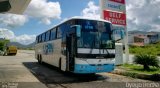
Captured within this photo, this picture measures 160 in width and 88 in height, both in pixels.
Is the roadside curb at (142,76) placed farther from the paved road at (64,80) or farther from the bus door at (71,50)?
the bus door at (71,50)

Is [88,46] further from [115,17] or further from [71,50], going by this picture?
[115,17]

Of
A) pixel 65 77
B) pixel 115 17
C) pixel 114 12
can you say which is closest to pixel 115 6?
pixel 114 12

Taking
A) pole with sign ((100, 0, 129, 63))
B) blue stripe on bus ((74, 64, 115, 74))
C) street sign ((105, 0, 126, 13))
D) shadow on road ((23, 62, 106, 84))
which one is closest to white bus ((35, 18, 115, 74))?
blue stripe on bus ((74, 64, 115, 74))

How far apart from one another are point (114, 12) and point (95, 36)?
8.81 meters

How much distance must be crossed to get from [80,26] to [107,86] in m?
3.22

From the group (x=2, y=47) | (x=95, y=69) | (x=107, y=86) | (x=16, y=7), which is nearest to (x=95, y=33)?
(x=95, y=69)

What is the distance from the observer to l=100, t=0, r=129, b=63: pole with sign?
2044cm

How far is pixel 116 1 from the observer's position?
71.4 feet

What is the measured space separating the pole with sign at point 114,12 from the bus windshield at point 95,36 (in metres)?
7.10

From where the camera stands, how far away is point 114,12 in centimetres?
2122

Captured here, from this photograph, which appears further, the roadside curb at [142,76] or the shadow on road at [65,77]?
the roadside curb at [142,76]

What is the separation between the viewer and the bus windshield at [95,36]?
12688mm

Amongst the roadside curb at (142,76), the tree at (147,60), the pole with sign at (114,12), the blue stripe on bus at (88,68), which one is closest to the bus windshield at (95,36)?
the blue stripe on bus at (88,68)

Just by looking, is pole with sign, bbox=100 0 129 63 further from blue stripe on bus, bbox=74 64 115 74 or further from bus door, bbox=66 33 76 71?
blue stripe on bus, bbox=74 64 115 74
